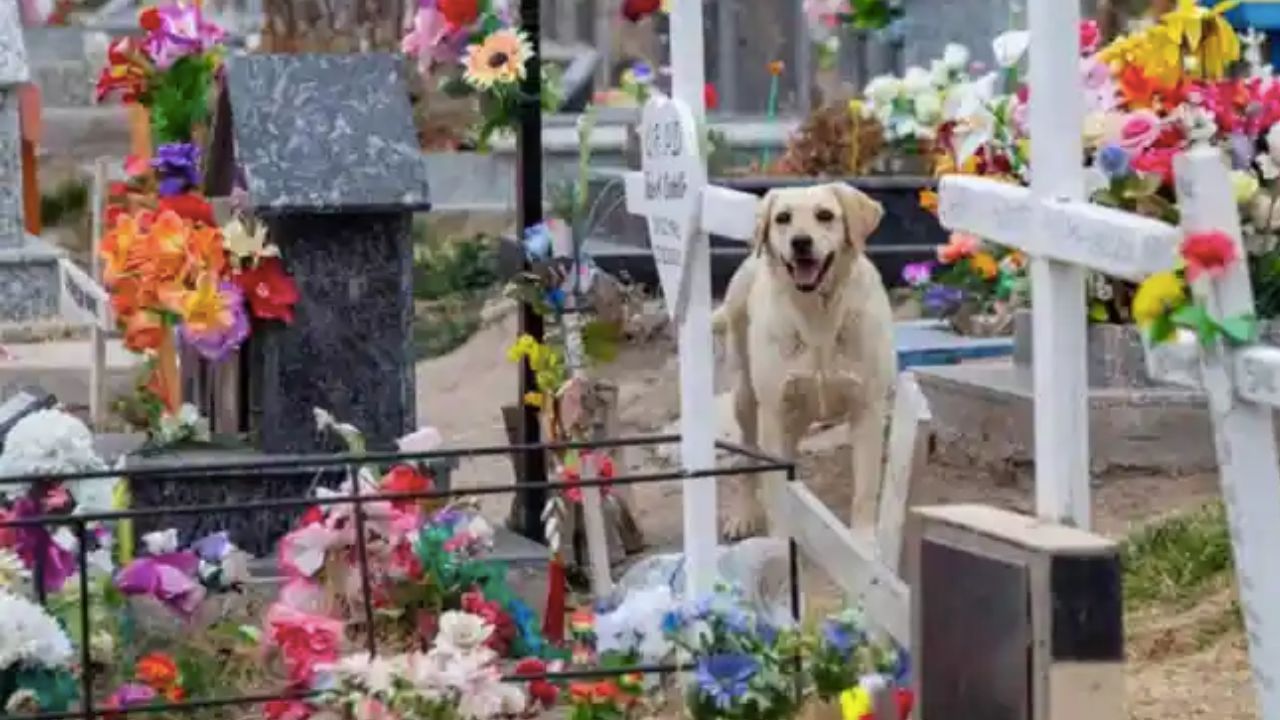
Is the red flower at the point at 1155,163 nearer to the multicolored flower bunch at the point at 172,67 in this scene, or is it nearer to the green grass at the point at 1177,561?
the green grass at the point at 1177,561

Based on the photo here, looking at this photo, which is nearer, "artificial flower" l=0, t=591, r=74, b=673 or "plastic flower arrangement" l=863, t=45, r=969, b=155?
"artificial flower" l=0, t=591, r=74, b=673

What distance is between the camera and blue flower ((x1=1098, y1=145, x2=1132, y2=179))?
7422mm

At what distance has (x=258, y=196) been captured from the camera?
23.3 ft

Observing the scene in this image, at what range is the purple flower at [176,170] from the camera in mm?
7641

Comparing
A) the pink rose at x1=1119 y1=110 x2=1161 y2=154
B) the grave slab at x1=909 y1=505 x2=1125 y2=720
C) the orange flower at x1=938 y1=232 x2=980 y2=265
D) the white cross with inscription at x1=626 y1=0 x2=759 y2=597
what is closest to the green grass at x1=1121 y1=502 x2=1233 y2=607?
the pink rose at x1=1119 y1=110 x2=1161 y2=154

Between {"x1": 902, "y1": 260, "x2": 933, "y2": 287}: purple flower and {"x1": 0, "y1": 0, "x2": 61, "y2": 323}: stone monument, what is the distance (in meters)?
4.38

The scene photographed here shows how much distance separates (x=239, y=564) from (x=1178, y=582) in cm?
215

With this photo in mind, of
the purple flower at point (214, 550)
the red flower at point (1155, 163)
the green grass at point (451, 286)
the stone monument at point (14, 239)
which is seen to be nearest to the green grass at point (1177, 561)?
the red flower at point (1155, 163)

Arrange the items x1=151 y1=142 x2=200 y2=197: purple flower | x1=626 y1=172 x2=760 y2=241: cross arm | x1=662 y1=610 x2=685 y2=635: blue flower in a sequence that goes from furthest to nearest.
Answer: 1. x1=151 y1=142 x2=200 y2=197: purple flower
2. x1=626 y1=172 x2=760 y2=241: cross arm
3. x1=662 y1=610 x2=685 y2=635: blue flower

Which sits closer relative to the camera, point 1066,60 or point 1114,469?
point 1066,60

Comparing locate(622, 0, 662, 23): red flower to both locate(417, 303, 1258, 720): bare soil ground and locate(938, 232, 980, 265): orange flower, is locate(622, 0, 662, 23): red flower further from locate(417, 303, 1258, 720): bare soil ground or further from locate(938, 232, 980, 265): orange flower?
locate(938, 232, 980, 265): orange flower

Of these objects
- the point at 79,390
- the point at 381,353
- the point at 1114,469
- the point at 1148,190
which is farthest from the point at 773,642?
the point at 79,390

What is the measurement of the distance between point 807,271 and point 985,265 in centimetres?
349

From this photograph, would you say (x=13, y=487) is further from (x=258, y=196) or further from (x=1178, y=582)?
(x=1178, y=582)
